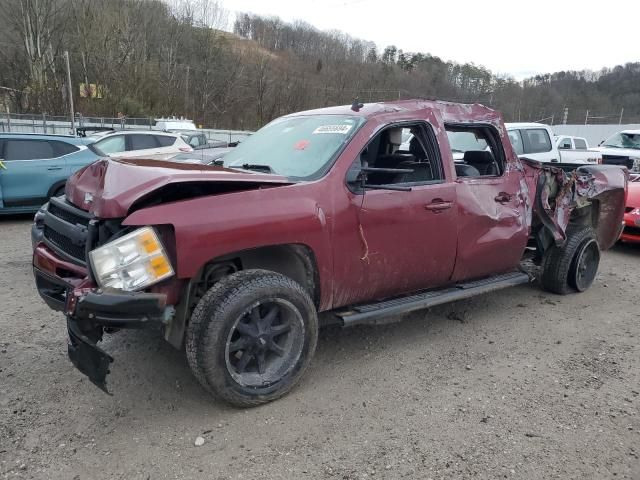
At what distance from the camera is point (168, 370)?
3537mm

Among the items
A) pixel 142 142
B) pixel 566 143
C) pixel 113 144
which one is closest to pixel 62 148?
pixel 113 144

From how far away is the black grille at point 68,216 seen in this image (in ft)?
10.4

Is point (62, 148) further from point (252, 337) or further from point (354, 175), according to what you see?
point (252, 337)

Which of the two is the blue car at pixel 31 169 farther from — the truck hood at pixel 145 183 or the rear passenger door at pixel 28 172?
the truck hood at pixel 145 183

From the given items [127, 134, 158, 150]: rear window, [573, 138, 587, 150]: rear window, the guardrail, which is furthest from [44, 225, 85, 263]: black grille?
the guardrail

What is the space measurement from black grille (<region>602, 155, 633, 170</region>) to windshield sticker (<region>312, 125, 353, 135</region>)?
514 inches

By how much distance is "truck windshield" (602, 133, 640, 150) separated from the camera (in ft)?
48.6

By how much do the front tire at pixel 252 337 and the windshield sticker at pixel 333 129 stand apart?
124 cm

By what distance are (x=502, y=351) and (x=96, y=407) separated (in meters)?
3.03

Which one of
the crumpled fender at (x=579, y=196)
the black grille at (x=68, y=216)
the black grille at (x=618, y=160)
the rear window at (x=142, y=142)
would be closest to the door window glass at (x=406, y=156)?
the crumpled fender at (x=579, y=196)

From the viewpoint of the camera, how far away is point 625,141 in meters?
15.2

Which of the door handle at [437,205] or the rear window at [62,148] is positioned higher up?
the rear window at [62,148]

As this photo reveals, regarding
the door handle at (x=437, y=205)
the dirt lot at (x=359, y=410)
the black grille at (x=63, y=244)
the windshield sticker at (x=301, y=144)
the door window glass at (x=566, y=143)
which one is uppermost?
the door window glass at (x=566, y=143)

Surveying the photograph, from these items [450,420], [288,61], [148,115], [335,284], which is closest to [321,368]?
[335,284]
